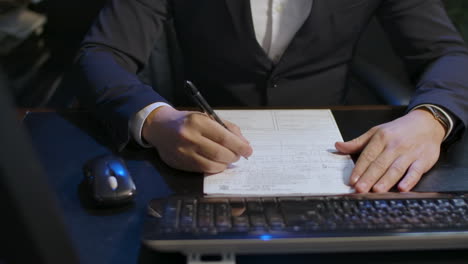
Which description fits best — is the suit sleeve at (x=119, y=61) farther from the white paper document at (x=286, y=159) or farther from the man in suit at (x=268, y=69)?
the white paper document at (x=286, y=159)

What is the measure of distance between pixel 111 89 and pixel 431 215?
1.95ft

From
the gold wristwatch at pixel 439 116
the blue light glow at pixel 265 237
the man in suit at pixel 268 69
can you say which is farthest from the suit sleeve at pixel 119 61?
the gold wristwatch at pixel 439 116

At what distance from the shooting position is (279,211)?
1.97 ft

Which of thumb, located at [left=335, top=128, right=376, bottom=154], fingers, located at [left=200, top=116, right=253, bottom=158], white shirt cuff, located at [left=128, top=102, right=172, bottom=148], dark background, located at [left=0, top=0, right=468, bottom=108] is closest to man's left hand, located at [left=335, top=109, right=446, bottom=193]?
thumb, located at [left=335, top=128, right=376, bottom=154]

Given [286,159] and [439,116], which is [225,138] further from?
[439,116]

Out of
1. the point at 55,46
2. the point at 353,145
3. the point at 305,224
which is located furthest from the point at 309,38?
the point at 55,46

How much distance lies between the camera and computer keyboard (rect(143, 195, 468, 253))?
547mm

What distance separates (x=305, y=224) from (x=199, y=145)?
227mm

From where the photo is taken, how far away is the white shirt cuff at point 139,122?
2.60 ft

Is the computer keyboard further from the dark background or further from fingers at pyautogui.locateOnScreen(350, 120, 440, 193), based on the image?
the dark background

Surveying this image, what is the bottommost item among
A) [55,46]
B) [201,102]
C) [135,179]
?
[55,46]

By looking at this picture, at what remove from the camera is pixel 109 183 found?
650mm

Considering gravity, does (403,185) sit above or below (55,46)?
above

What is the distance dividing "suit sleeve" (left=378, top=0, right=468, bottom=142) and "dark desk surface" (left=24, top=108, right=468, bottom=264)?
0.09m
